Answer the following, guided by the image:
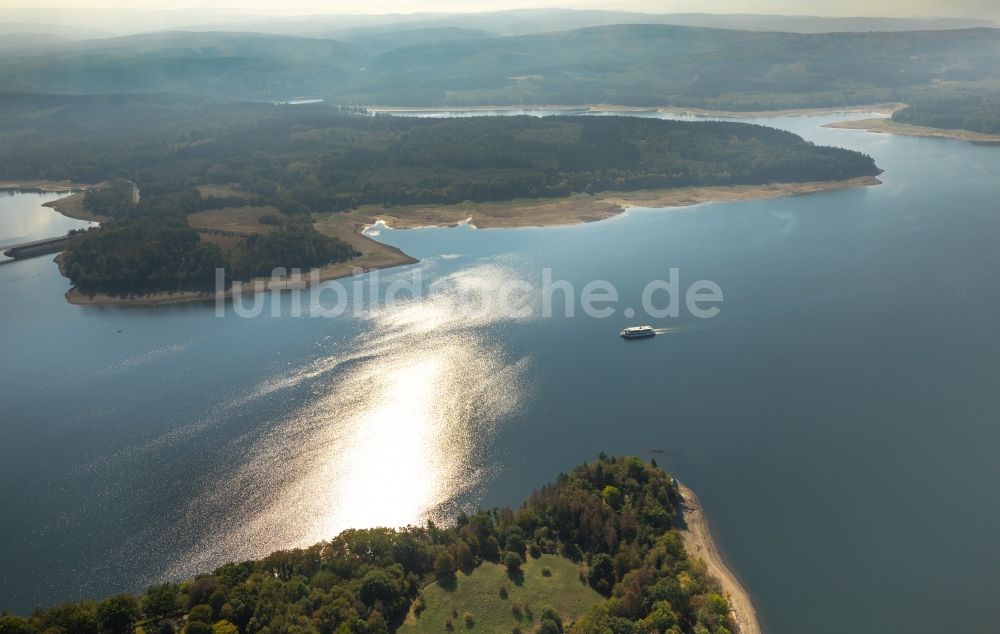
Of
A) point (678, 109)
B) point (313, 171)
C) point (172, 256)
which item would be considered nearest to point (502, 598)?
point (172, 256)

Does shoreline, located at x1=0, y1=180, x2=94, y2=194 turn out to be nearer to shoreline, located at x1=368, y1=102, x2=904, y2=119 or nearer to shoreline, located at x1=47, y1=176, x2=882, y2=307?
shoreline, located at x1=47, y1=176, x2=882, y2=307

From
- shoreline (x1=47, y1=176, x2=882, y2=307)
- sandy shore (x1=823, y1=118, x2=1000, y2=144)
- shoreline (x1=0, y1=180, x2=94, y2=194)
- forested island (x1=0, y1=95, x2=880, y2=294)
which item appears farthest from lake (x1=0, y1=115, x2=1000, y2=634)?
sandy shore (x1=823, y1=118, x2=1000, y2=144)

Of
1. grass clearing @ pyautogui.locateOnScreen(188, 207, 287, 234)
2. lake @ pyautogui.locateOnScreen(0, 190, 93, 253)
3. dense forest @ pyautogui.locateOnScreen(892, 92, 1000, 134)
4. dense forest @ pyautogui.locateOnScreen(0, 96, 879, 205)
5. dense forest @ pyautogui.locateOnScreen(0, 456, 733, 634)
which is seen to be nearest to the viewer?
dense forest @ pyautogui.locateOnScreen(0, 456, 733, 634)

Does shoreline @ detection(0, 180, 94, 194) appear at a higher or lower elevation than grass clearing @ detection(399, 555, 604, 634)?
higher

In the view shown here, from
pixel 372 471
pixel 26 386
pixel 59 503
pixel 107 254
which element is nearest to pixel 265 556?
pixel 372 471

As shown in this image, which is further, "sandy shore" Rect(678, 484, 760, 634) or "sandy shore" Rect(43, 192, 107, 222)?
"sandy shore" Rect(43, 192, 107, 222)

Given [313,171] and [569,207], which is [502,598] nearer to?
[569,207]

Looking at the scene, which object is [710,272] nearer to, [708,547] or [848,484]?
[848,484]

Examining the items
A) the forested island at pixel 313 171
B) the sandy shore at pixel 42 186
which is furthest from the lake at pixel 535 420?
the sandy shore at pixel 42 186
